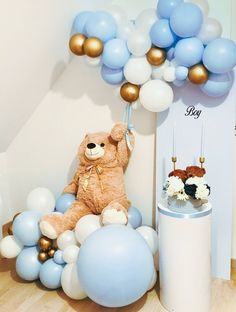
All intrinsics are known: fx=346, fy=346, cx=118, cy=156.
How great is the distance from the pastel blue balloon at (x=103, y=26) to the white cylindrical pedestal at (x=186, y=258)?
1.04 m

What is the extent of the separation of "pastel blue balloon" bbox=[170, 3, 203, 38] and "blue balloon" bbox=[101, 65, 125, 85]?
43 centimetres

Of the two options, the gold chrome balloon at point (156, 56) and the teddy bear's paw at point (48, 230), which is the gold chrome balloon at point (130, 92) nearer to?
the gold chrome balloon at point (156, 56)

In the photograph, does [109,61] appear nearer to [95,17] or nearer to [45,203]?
[95,17]

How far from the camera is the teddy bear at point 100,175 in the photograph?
7.15 feet

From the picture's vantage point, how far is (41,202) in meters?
2.29

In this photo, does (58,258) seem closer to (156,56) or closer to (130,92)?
(130,92)

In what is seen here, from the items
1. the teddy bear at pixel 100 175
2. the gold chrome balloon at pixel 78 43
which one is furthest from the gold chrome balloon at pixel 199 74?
the gold chrome balloon at pixel 78 43

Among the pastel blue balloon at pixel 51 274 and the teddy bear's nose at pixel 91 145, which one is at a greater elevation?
the teddy bear's nose at pixel 91 145

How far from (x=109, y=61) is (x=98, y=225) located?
3.14 feet

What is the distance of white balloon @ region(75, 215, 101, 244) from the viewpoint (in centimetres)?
198

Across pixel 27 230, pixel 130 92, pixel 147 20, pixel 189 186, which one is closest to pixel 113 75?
pixel 130 92

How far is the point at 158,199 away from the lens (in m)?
2.29

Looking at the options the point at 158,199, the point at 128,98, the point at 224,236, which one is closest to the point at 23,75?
the point at 128,98

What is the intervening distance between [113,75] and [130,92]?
15cm
